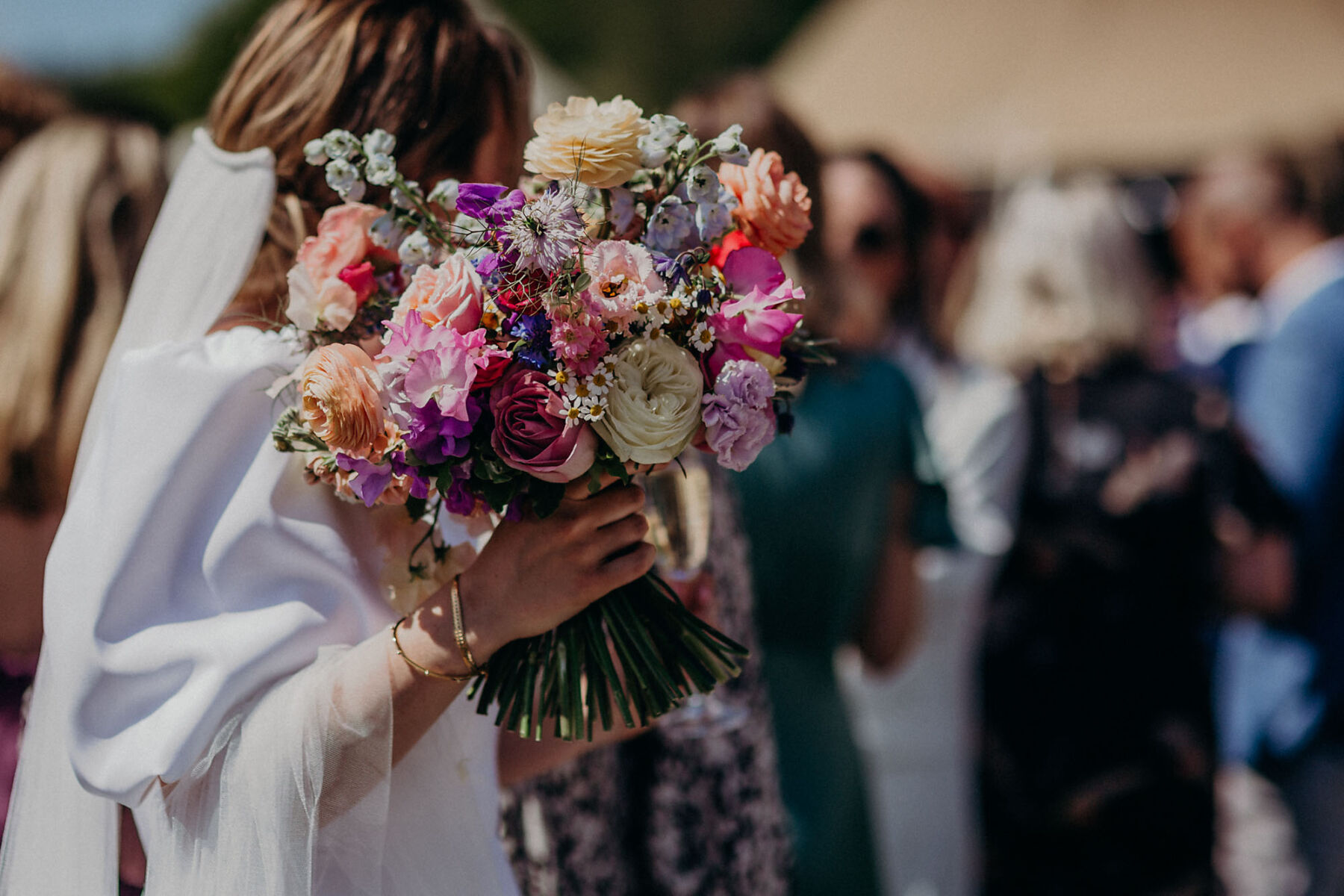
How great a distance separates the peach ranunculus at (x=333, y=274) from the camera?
1310 mm

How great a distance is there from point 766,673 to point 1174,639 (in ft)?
4.49

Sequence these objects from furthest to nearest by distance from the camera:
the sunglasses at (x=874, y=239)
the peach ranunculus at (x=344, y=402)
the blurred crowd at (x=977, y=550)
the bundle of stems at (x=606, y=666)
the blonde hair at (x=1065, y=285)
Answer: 1. the sunglasses at (x=874, y=239)
2. the blonde hair at (x=1065, y=285)
3. the blurred crowd at (x=977, y=550)
4. the bundle of stems at (x=606, y=666)
5. the peach ranunculus at (x=344, y=402)

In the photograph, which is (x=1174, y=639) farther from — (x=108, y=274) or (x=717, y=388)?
(x=108, y=274)

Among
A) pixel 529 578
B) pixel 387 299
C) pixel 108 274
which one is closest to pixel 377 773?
pixel 529 578

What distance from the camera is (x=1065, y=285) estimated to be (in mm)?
3314

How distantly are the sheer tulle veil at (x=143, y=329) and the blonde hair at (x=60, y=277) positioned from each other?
1.52 ft

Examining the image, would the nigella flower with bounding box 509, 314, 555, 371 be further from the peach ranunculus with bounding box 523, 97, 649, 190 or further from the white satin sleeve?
the white satin sleeve

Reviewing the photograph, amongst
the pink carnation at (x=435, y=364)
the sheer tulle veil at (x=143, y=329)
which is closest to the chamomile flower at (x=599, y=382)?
the pink carnation at (x=435, y=364)

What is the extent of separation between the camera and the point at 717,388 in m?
1.27

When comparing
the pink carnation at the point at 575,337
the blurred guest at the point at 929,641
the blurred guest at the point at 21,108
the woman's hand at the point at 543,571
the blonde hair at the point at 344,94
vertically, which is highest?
the blurred guest at the point at 21,108

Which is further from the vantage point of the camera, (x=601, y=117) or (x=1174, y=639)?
(x=1174, y=639)

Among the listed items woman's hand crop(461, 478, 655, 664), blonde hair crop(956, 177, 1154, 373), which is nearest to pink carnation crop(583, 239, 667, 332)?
woman's hand crop(461, 478, 655, 664)

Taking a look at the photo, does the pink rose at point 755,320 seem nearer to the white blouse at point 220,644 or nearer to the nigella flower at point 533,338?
the nigella flower at point 533,338

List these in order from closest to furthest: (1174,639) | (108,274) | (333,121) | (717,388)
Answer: (717,388) → (333,121) → (108,274) → (1174,639)
